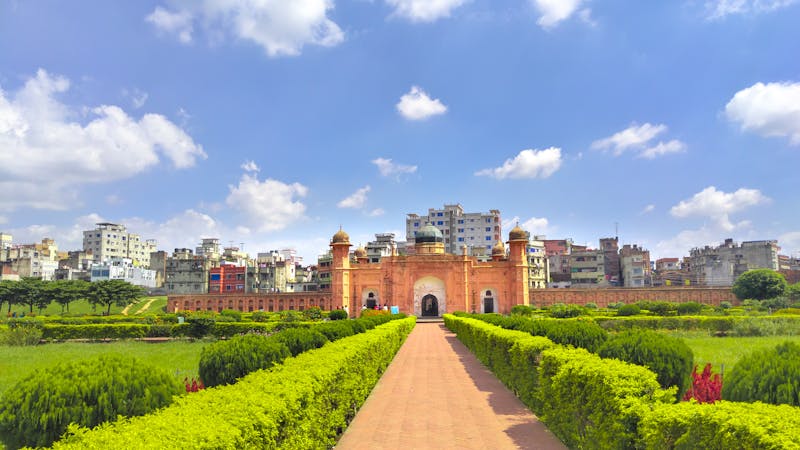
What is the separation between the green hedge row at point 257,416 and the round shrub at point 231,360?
93 cm

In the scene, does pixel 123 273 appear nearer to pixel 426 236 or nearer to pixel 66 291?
pixel 66 291

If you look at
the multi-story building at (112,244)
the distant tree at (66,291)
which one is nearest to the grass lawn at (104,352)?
the distant tree at (66,291)

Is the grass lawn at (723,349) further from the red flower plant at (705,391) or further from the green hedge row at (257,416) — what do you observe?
the green hedge row at (257,416)

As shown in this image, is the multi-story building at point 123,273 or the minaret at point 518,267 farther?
the multi-story building at point 123,273

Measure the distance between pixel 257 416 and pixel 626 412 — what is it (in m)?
3.35

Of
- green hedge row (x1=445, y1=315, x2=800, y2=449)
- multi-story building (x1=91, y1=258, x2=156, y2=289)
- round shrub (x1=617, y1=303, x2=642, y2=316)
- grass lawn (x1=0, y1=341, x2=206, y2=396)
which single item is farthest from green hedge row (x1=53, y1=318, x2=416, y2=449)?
multi-story building (x1=91, y1=258, x2=156, y2=289)

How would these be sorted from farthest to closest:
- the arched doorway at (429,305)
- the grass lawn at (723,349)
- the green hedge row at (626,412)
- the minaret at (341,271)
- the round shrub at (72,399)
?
the arched doorway at (429,305) → the minaret at (341,271) → the grass lawn at (723,349) → the round shrub at (72,399) → the green hedge row at (626,412)

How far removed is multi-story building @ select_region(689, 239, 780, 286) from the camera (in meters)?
72.4

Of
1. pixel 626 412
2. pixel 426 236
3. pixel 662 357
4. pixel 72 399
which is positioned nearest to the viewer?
pixel 626 412

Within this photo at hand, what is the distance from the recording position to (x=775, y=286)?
166 ft

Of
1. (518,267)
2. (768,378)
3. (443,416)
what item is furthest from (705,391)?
(518,267)

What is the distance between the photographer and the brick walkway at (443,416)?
777 centimetres

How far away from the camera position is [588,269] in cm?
7412

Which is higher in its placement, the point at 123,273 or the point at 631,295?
the point at 123,273
